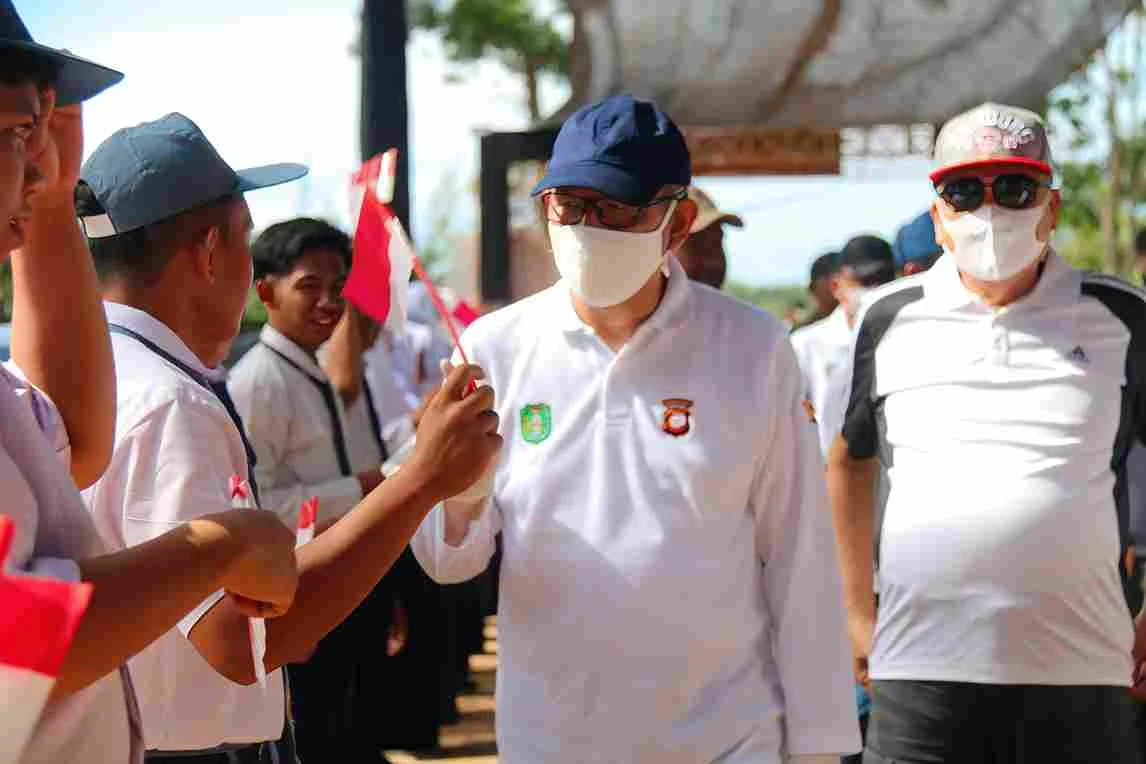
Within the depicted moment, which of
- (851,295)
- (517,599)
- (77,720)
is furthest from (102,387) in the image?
(851,295)

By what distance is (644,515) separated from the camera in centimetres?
333

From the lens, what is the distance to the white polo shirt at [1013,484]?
4.02 m

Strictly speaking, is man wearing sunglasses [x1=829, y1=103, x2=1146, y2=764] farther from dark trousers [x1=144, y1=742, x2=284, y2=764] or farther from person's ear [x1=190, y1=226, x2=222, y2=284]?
person's ear [x1=190, y1=226, x2=222, y2=284]

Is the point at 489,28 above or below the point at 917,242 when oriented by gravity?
above

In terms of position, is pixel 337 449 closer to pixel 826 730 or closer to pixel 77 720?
pixel 826 730

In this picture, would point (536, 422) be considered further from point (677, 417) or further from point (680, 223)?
point (680, 223)

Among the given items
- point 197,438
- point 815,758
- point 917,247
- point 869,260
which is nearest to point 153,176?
point 197,438

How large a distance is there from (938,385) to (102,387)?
2.48 meters

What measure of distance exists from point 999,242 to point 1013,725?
1190 millimetres

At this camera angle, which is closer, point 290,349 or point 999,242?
point 999,242

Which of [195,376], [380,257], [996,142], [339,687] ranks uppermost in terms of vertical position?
[996,142]

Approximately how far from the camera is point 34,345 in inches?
91.4

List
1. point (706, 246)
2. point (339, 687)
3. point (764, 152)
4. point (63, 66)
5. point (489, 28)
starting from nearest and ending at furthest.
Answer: point (63, 66), point (706, 246), point (339, 687), point (764, 152), point (489, 28)

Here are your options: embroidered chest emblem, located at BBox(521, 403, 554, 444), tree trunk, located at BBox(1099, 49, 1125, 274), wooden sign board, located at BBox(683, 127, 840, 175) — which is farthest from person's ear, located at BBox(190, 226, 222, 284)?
tree trunk, located at BBox(1099, 49, 1125, 274)
